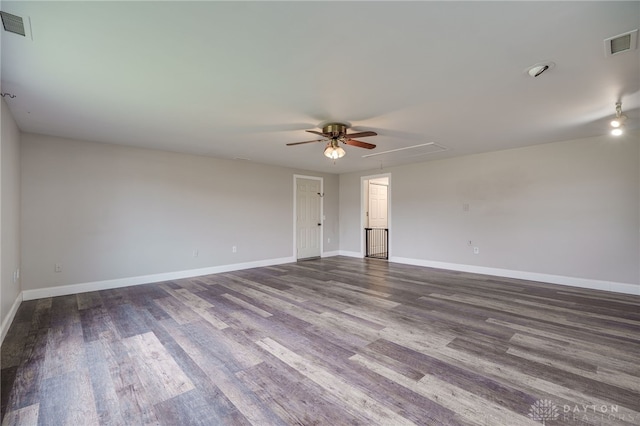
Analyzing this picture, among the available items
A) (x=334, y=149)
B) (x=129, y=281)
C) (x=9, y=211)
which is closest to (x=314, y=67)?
(x=334, y=149)

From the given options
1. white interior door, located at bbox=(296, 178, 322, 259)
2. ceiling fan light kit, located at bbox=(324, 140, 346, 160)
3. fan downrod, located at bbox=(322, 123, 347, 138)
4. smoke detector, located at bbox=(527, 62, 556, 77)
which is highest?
smoke detector, located at bbox=(527, 62, 556, 77)

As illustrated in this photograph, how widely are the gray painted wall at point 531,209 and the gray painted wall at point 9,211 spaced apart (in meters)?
6.56

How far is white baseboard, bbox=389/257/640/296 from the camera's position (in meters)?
4.36

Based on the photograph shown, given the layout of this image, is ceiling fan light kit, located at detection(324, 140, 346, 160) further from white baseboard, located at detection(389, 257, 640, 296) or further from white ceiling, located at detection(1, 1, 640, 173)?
white baseboard, located at detection(389, 257, 640, 296)

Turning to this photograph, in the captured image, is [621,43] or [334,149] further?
[334,149]

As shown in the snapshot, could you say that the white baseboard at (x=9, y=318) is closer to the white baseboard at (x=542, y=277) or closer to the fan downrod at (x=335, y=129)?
the fan downrod at (x=335, y=129)

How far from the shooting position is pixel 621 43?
2.01 meters

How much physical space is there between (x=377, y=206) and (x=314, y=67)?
6.57 meters

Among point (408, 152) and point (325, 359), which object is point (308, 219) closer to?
point (408, 152)

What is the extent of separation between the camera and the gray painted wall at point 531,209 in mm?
4375

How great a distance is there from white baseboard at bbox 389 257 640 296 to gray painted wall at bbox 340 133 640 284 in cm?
7

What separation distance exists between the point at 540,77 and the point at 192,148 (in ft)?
16.2

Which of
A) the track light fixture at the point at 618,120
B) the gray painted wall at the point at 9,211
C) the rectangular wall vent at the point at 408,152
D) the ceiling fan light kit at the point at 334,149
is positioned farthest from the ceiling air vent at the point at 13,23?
the track light fixture at the point at 618,120

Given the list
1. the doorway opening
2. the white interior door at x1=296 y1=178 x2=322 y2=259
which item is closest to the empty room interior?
the white interior door at x1=296 y1=178 x2=322 y2=259
